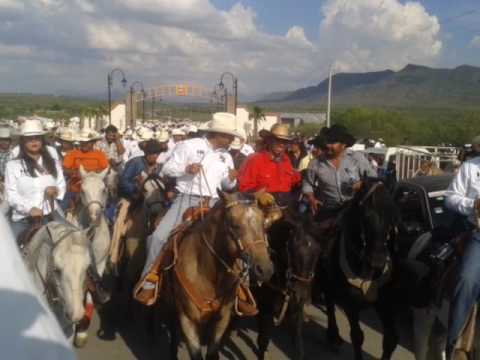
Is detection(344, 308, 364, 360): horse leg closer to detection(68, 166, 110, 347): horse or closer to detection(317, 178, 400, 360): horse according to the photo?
detection(317, 178, 400, 360): horse

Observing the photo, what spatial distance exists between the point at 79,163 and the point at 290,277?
3.92m

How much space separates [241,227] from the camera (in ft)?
15.0

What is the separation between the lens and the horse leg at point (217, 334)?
5.18 meters

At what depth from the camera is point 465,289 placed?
15.2ft

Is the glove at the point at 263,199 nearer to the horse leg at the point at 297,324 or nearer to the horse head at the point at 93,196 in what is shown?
the horse leg at the point at 297,324

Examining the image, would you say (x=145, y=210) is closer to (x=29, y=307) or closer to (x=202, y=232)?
(x=202, y=232)

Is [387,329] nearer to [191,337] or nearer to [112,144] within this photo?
[191,337]

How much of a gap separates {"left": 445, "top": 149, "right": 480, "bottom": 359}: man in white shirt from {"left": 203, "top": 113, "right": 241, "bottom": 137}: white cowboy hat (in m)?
2.43

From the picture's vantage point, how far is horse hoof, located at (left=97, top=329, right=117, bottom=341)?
23.0 feet

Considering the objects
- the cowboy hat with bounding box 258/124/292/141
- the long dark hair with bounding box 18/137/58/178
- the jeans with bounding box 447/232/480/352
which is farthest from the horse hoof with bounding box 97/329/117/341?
the jeans with bounding box 447/232/480/352

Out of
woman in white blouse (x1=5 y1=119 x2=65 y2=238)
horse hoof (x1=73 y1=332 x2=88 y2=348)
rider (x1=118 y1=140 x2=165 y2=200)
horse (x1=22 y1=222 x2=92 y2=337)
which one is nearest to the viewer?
horse (x1=22 y1=222 x2=92 y2=337)

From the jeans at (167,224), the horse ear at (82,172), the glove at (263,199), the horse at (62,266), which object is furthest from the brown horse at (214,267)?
the horse ear at (82,172)

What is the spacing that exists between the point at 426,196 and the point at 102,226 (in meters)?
4.14

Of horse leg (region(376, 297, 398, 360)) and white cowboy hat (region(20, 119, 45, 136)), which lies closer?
horse leg (region(376, 297, 398, 360))
